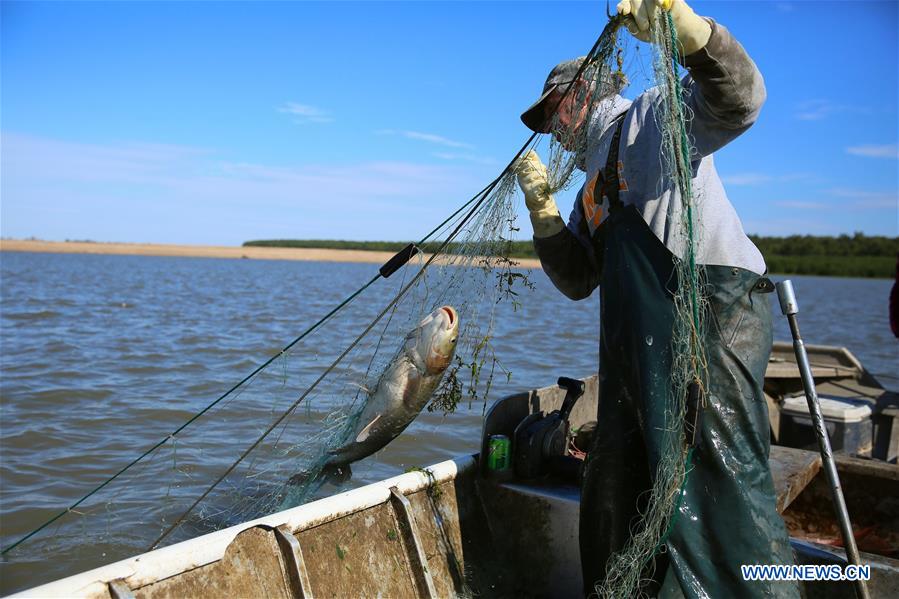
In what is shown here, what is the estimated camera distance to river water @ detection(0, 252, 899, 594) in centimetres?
588

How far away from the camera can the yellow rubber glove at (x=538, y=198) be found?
141 inches

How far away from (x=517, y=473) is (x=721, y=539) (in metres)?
1.53

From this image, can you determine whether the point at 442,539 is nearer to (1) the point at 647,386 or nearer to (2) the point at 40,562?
(1) the point at 647,386

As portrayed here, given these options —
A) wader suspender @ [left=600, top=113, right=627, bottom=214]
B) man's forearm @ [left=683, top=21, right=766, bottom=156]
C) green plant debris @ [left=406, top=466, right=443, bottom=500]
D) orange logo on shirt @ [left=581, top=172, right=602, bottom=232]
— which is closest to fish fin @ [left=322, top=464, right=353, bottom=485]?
green plant debris @ [left=406, top=466, right=443, bottom=500]

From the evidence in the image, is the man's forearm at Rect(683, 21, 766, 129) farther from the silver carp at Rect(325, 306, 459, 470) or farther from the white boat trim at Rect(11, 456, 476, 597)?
the white boat trim at Rect(11, 456, 476, 597)

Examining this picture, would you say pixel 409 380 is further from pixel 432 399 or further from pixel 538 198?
pixel 538 198

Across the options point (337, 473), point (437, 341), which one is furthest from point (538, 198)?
point (337, 473)

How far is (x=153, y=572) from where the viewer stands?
8.25 ft

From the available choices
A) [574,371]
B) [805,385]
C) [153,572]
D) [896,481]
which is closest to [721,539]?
[805,385]

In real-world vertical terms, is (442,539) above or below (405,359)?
below

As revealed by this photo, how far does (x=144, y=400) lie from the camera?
927cm

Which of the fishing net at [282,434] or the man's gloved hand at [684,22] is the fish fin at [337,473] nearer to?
the fishing net at [282,434]

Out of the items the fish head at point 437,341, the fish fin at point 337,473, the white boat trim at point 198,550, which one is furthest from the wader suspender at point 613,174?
the fish fin at point 337,473

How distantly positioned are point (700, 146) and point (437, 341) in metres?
1.69
